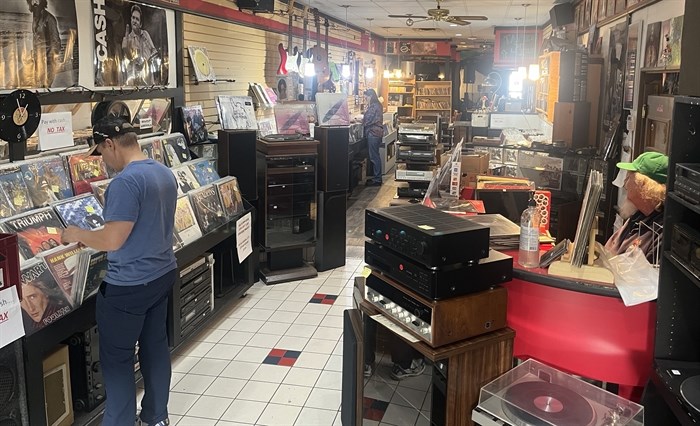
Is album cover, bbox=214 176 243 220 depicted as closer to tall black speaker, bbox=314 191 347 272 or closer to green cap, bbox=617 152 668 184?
tall black speaker, bbox=314 191 347 272

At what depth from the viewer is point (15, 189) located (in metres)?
3.42

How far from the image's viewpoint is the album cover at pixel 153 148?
15.5ft

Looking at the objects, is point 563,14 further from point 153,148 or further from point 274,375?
point 274,375

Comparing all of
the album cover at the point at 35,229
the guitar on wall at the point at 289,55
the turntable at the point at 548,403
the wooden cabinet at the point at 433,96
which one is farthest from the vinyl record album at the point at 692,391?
the wooden cabinet at the point at 433,96

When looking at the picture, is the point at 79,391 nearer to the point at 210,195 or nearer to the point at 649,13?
the point at 210,195

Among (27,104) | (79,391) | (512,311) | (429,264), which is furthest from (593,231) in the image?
(27,104)

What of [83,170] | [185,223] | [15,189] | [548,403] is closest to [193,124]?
[185,223]

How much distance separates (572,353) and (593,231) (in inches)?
21.2

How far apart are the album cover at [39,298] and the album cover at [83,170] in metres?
0.96

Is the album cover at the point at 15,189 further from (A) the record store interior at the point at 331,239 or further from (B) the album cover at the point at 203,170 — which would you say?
A: (B) the album cover at the point at 203,170

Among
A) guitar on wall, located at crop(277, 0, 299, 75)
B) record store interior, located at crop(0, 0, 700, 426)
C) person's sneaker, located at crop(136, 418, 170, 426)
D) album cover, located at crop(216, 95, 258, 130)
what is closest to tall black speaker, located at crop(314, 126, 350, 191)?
record store interior, located at crop(0, 0, 700, 426)

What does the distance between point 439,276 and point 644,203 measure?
117 cm

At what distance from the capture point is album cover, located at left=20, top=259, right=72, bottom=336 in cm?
289

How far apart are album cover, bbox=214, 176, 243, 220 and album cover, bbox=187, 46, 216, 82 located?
1122 mm
